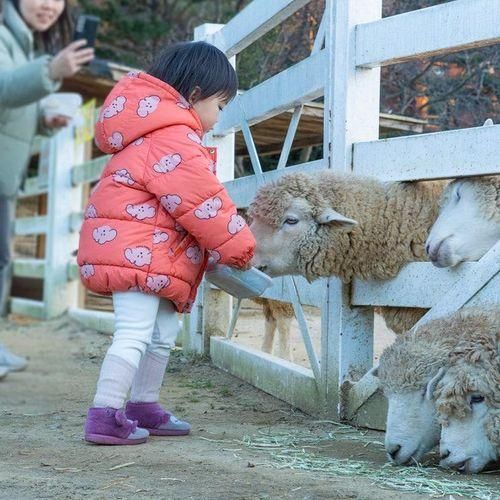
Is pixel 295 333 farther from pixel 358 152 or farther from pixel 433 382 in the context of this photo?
pixel 433 382

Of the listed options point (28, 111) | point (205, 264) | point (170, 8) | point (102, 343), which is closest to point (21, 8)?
point (28, 111)

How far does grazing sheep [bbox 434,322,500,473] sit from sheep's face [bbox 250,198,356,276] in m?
1.13

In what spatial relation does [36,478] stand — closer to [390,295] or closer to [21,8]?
[390,295]

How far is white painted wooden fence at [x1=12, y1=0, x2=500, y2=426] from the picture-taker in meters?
3.39

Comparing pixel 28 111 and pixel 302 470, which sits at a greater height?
pixel 28 111

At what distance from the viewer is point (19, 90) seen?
14.7 feet

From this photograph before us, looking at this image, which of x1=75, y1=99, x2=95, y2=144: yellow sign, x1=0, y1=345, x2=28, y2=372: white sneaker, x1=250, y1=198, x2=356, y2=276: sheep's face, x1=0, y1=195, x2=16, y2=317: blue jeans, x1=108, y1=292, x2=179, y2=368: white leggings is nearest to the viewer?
x1=108, y1=292, x2=179, y2=368: white leggings

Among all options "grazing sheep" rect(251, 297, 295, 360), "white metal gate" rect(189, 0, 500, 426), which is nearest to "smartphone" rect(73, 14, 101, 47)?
"white metal gate" rect(189, 0, 500, 426)

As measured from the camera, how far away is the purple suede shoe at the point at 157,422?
3.68 m

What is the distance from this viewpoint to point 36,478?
2854 millimetres

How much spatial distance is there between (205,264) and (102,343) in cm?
410

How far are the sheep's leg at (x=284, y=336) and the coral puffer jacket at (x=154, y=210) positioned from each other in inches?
96.0

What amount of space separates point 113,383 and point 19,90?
5.60 feet

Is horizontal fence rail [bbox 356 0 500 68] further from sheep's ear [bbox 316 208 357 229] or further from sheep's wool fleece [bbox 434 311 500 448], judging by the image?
sheep's wool fleece [bbox 434 311 500 448]
